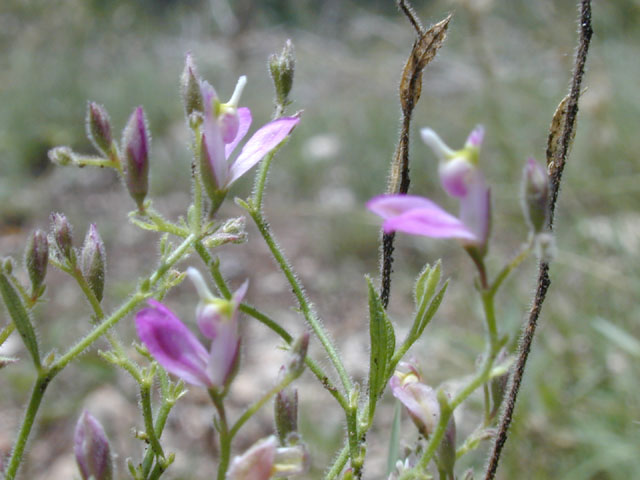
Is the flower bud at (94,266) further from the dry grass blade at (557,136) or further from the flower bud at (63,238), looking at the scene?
the dry grass blade at (557,136)

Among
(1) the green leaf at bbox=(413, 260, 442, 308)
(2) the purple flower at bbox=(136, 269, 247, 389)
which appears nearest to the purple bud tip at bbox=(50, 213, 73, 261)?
(2) the purple flower at bbox=(136, 269, 247, 389)

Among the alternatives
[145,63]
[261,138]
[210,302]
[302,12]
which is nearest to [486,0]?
[261,138]

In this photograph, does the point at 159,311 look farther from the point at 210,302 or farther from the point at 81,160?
the point at 81,160

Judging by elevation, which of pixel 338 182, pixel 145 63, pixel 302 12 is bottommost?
pixel 338 182

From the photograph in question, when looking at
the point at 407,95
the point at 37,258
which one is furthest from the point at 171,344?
the point at 407,95

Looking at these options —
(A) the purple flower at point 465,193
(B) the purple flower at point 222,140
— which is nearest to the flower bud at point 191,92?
(B) the purple flower at point 222,140

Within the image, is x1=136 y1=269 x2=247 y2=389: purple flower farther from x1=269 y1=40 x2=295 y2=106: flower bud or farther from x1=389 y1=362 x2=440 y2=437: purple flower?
x1=269 y1=40 x2=295 y2=106: flower bud
